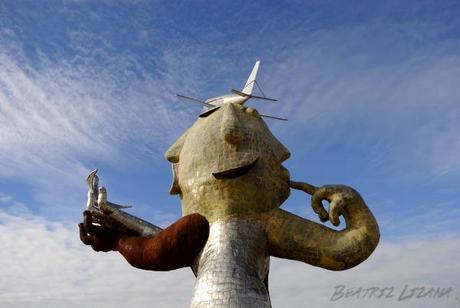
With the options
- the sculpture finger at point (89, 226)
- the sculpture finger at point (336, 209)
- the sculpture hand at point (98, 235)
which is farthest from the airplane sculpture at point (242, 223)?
the sculpture finger at point (89, 226)

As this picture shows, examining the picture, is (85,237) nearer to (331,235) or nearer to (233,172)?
(233,172)

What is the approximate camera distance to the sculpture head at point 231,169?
8656 millimetres

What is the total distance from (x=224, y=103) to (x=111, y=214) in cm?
299

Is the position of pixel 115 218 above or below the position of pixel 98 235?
above

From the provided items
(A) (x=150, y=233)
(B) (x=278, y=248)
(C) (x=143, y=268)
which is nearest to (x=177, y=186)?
(A) (x=150, y=233)

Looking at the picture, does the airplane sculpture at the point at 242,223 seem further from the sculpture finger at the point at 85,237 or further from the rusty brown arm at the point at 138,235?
the sculpture finger at the point at 85,237

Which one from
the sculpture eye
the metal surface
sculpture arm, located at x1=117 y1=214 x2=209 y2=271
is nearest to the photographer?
sculpture arm, located at x1=117 y1=214 x2=209 y2=271

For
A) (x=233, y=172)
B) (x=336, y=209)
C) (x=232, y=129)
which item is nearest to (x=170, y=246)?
(x=233, y=172)

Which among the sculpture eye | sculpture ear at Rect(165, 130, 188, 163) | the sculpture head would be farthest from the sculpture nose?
sculpture ear at Rect(165, 130, 188, 163)

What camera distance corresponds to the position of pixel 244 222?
8523 mm

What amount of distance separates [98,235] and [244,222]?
2821 mm

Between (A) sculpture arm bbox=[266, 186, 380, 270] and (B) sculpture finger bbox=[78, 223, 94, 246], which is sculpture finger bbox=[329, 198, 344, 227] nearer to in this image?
(A) sculpture arm bbox=[266, 186, 380, 270]

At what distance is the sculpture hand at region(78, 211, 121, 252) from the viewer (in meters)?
9.65

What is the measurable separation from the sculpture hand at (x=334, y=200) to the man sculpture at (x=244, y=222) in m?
0.02
